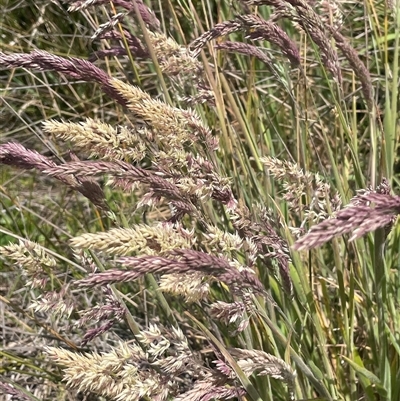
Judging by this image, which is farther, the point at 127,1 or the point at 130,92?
the point at 127,1

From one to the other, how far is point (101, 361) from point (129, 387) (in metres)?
0.05

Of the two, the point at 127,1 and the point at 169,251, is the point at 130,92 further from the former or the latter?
the point at 127,1

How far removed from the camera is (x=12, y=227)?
1993 millimetres

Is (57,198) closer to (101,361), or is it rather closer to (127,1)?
(127,1)

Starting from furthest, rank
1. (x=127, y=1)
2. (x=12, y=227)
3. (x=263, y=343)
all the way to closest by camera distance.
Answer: (x=12, y=227), (x=263, y=343), (x=127, y=1)

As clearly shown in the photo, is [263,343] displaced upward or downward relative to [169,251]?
downward

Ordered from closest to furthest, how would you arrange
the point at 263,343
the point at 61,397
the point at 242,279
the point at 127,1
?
the point at 242,279 → the point at 127,1 → the point at 263,343 → the point at 61,397

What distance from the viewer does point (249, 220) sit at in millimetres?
863

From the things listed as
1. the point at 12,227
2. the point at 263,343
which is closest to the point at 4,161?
the point at 263,343

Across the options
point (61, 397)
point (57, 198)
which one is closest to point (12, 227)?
point (57, 198)

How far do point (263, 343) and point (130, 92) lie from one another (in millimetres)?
637

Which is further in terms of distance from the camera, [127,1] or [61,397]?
[61,397]

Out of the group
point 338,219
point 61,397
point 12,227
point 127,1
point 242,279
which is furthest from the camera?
point 12,227

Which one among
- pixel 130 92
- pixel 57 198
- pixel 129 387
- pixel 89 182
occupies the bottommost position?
pixel 57 198
